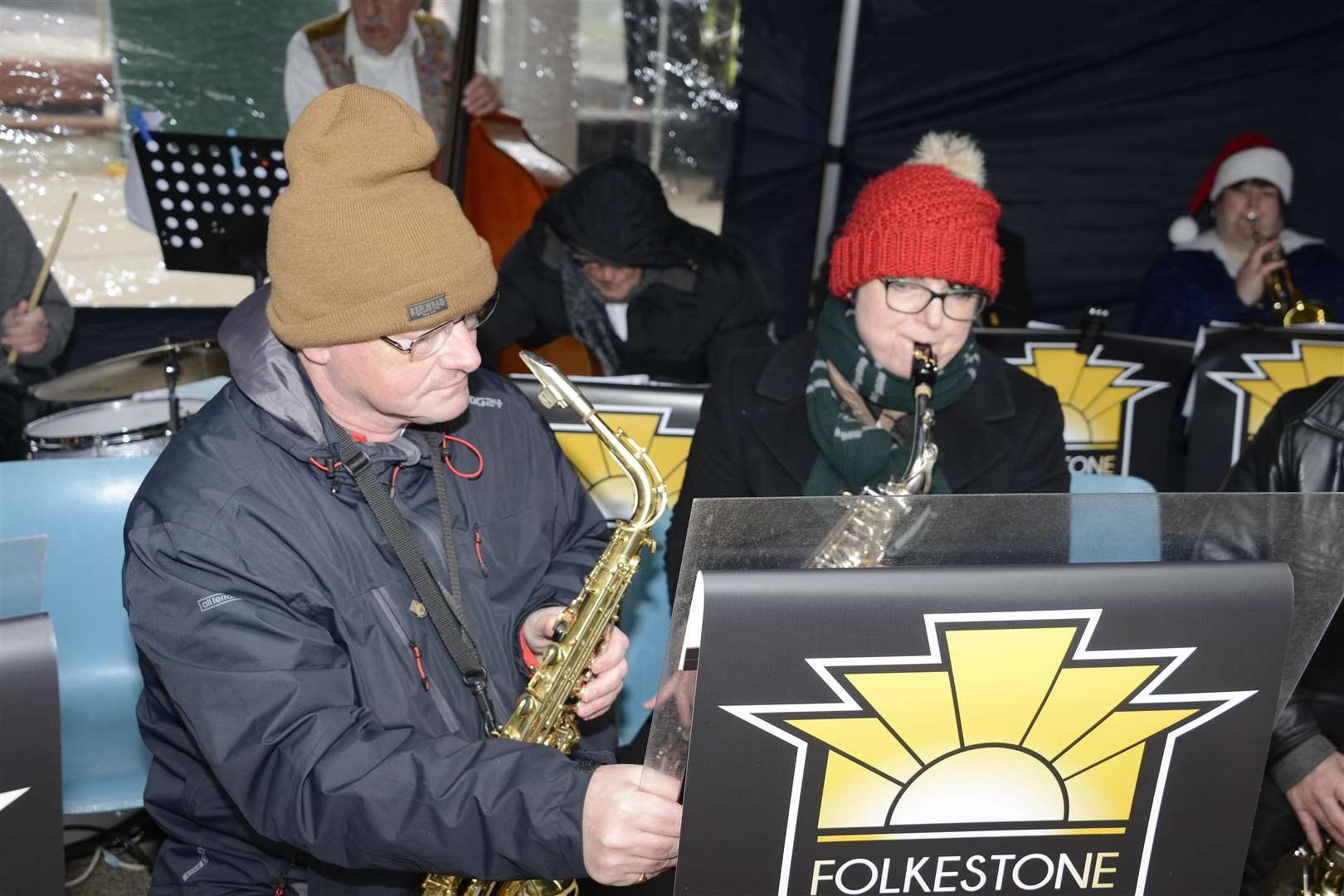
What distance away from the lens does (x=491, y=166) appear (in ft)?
15.4

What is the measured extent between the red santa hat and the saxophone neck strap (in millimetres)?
4016

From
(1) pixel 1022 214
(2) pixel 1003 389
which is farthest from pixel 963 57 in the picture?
(2) pixel 1003 389

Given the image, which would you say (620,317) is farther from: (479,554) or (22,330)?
(479,554)

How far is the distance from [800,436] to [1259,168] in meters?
3.12

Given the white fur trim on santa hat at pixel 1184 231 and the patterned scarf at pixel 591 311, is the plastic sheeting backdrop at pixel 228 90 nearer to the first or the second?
the patterned scarf at pixel 591 311

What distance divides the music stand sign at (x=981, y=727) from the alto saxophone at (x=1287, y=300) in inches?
139

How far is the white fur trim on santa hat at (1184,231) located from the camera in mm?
4785

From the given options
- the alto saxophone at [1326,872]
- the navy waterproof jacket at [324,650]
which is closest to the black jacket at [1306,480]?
the alto saxophone at [1326,872]

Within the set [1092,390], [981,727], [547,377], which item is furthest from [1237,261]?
[981,727]

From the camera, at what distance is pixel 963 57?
16.0 feet

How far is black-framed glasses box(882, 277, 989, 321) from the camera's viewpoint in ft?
7.39

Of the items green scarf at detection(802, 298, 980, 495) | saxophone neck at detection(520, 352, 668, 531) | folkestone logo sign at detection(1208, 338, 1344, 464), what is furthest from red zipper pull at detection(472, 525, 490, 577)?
folkestone logo sign at detection(1208, 338, 1344, 464)

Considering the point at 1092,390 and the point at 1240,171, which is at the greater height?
the point at 1240,171

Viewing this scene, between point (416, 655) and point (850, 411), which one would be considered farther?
point (850, 411)
